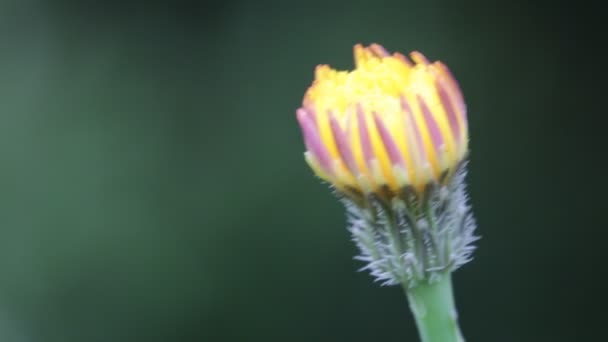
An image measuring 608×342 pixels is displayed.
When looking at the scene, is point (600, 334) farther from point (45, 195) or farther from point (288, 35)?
point (45, 195)

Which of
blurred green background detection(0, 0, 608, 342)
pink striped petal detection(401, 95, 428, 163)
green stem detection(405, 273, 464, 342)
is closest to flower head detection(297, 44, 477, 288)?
pink striped petal detection(401, 95, 428, 163)

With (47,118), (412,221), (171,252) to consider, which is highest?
(47,118)

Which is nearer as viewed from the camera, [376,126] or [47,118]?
[376,126]

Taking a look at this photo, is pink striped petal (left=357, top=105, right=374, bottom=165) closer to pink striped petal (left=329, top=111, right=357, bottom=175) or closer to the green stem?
pink striped petal (left=329, top=111, right=357, bottom=175)

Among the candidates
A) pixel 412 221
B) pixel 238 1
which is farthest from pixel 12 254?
pixel 412 221

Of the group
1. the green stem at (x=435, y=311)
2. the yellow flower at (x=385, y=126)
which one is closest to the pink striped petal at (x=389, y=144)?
the yellow flower at (x=385, y=126)

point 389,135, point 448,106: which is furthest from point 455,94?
point 389,135

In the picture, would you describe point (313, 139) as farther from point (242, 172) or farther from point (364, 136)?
point (242, 172)

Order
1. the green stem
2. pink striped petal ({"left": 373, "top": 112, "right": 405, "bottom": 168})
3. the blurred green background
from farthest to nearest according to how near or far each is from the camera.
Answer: the blurred green background < the green stem < pink striped petal ({"left": 373, "top": 112, "right": 405, "bottom": 168})
